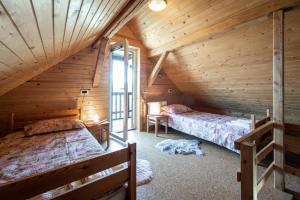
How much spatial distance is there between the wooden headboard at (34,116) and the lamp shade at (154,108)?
1.89m

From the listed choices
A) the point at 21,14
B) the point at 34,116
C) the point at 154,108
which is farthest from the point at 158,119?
the point at 21,14

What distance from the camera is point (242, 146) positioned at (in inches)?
57.0

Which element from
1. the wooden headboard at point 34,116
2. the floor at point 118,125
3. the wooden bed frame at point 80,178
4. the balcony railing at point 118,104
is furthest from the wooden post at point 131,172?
the balcony railing at point 118,104

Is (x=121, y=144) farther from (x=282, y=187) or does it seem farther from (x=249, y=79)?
(x=249, y=79)

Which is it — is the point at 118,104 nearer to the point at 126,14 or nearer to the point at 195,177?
the point at 126,14

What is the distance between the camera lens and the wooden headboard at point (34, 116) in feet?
9.12

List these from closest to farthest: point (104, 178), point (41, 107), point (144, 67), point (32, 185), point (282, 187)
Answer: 1. point (32, 185)
2. point (104, 178)
3. point (282, 187)
4. point (41, 107)
5. point (144, 67)

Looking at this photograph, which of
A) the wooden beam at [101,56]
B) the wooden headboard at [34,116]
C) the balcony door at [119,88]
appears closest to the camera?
the wooden headboard at [34,116]

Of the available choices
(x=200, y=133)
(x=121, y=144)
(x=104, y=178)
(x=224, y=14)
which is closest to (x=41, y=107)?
(x=121, y=144)

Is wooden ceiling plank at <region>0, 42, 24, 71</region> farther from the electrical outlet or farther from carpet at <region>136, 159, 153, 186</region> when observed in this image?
the electrical outlet

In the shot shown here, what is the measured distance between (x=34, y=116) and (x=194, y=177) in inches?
115

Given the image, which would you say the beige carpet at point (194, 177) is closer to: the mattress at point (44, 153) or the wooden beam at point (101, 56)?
the mattress at point (44, 153)

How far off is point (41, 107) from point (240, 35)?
3.75 metres

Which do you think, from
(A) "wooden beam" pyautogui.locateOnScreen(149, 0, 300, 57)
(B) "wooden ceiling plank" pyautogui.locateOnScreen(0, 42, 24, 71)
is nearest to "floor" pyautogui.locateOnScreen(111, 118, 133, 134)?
(A) "wooden beam" pyautogui.locateOnScreen(149, 0, 300, 57)
